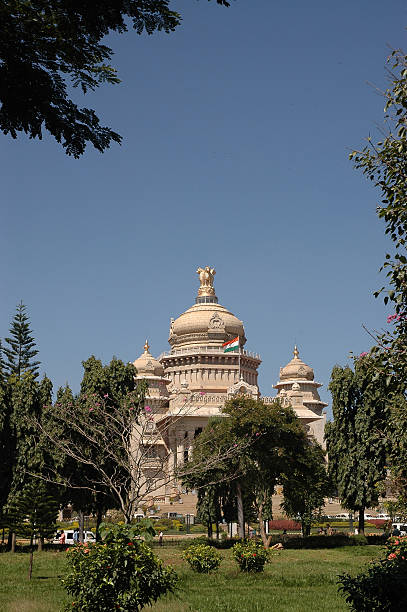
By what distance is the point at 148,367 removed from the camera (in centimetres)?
8200

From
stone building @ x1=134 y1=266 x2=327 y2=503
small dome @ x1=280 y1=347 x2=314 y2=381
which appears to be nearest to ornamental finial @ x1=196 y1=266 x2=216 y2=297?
stone building @ x1=134 y1=266 x2=327 y2=503

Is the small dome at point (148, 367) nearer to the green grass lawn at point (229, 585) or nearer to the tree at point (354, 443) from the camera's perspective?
the tree at point (354, 443)

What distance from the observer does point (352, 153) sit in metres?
11.9

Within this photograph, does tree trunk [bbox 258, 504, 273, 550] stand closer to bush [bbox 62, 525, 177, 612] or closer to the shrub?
the shrub

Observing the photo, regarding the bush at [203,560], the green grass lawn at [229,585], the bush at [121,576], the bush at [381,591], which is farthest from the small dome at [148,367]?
the bush at [381,591]

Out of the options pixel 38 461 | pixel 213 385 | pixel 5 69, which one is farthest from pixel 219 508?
pixel 213 385

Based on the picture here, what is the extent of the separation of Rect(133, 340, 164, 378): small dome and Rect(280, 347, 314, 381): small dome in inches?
750

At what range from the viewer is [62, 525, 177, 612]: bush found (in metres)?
10.9

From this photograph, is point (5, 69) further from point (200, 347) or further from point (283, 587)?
point (200, 347)

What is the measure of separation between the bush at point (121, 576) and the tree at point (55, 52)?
6392 millimetres

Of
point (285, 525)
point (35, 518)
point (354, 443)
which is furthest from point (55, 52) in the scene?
point (285, 525)

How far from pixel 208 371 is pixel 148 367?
25.2ft

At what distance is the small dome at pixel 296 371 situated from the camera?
302 ft

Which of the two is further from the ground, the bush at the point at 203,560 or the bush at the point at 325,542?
the bush at the point at 203,560
